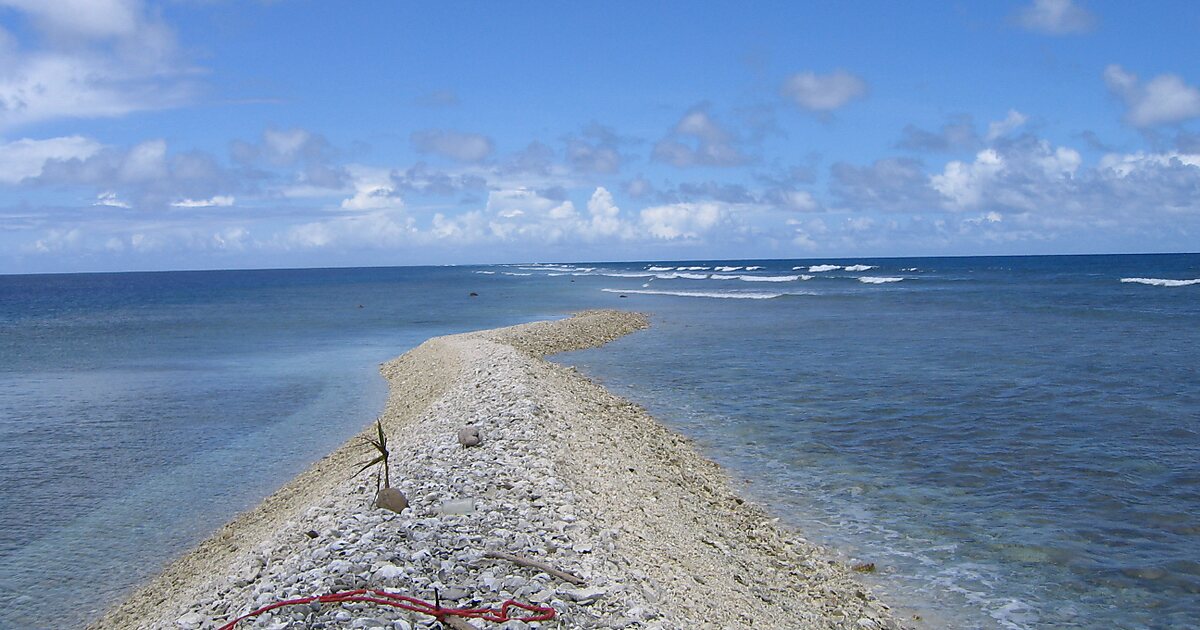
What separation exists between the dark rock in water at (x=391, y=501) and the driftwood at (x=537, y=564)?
1772mm

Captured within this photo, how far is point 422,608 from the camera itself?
244 inches

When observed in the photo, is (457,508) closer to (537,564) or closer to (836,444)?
(537,564)

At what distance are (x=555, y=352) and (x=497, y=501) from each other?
70.9 feet

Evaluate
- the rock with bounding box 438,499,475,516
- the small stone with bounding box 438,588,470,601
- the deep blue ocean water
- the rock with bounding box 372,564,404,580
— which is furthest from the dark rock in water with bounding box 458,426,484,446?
the small stone with bounding box 438,588,470,601

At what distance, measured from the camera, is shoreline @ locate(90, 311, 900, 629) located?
6609 mm

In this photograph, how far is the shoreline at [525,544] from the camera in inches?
260

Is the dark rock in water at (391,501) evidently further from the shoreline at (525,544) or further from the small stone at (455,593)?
the small stone at (455,593)

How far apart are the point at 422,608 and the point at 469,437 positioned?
5.46 m

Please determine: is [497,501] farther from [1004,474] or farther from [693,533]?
[1004,474]

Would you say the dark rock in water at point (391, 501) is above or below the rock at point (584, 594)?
above

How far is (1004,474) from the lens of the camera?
501 inches

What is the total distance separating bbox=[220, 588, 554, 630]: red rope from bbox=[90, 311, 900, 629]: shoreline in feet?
0.23

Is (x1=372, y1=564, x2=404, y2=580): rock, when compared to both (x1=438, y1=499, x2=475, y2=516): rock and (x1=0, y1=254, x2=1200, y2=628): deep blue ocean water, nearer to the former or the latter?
(x1=438, y1=499, x2=475, y2=516): rock

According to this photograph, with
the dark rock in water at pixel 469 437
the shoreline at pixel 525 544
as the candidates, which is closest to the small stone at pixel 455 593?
the shoreline at pixel 525 544
